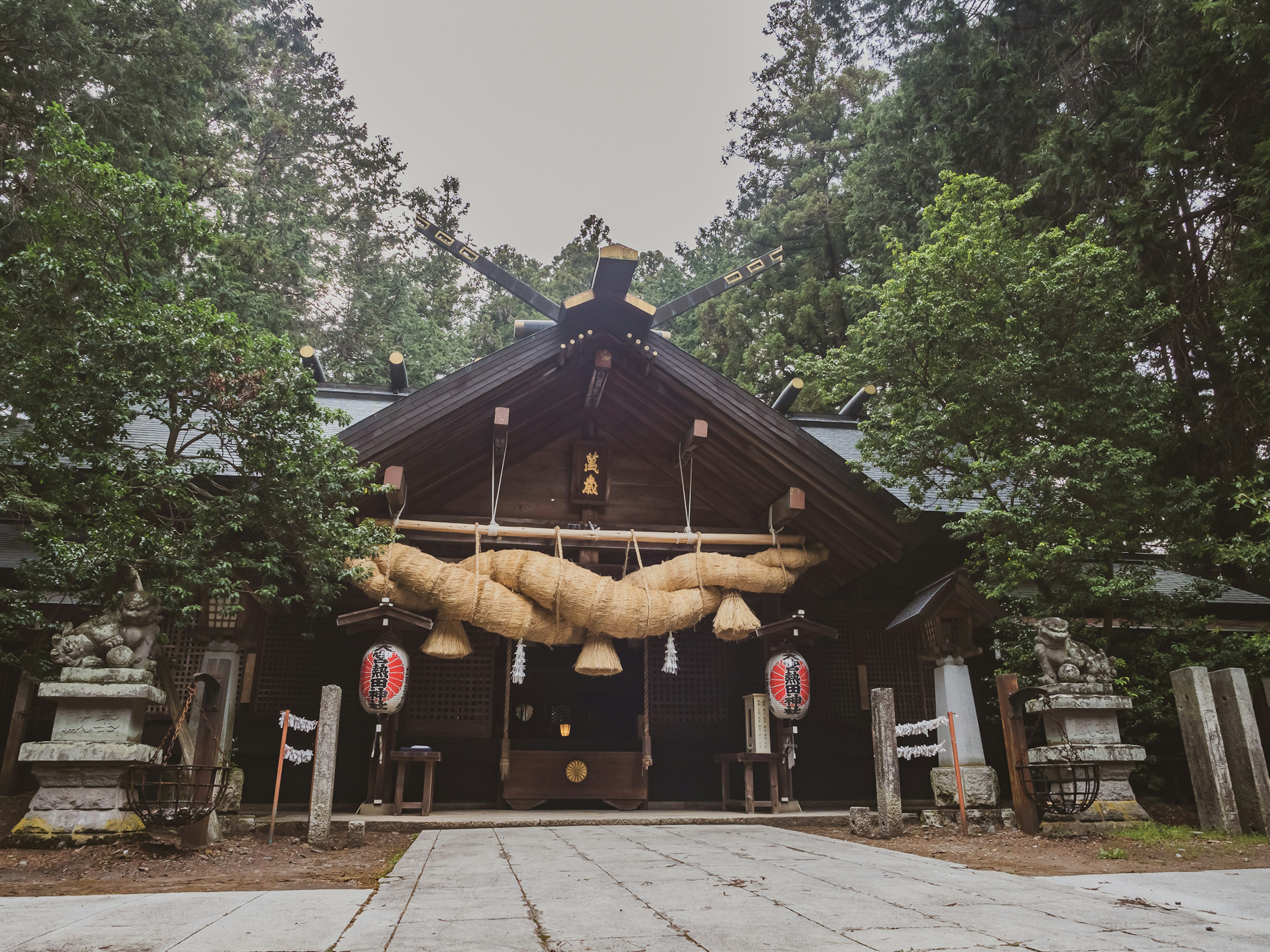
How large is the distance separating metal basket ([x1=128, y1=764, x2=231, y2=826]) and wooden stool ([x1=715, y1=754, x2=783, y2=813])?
5.66 meters

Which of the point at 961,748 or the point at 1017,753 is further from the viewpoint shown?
the point at 961,748

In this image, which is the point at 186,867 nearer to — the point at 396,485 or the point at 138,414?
the point at 138,414

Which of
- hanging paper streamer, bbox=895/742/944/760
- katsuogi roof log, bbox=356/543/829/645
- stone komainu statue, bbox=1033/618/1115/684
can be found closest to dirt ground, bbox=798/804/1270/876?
hanging paper streamer, bbox=895/742/944/760

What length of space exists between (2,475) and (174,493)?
131cm

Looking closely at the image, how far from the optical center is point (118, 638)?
6480mm

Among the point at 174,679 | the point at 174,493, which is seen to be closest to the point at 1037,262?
the point at 174,493

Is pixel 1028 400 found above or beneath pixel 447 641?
above

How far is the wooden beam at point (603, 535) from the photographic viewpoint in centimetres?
928

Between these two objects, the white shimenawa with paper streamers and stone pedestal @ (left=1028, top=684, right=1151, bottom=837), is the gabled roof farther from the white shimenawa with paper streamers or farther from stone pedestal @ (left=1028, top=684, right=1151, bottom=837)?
stone pedestal @ (left=1028, top=684, right=1151, bottom=837)

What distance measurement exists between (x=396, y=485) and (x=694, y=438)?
3.63 metres

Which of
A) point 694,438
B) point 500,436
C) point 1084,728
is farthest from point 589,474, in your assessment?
point 1084,728

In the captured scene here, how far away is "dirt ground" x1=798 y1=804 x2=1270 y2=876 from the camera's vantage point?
538cm

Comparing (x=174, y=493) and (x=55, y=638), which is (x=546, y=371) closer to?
(x=174, y=493)

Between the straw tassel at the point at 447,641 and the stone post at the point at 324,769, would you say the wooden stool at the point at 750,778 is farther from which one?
the stone post at the point at 324,769
